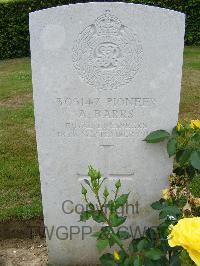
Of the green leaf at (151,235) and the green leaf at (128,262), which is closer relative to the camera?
the green leaf at (128,262)

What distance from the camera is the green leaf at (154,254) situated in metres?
1.90

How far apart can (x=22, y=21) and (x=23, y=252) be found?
671 cm

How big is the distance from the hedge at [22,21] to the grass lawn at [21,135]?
1.03m

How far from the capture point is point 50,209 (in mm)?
2580

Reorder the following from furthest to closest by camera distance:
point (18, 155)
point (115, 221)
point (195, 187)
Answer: point (18, 155)
point (195, 187)
point (115, 221)

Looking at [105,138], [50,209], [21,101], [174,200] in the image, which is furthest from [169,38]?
[21,101]

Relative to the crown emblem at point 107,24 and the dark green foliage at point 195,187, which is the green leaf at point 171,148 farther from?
the dark green foliage at point 195,187

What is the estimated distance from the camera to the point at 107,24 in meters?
2.10

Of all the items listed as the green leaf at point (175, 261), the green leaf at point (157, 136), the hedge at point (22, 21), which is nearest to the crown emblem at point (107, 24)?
the green leaf at point (157, 136)

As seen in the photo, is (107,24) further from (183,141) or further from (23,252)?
(23,252)

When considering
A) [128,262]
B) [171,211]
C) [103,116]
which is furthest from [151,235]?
[103,116]

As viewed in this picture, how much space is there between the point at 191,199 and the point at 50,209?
847mm

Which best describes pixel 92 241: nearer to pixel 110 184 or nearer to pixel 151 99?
pixel 110 184

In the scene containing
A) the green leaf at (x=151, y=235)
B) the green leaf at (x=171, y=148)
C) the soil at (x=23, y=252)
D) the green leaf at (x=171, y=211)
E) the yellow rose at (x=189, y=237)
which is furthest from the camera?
the soil at (x=23, y=252)
